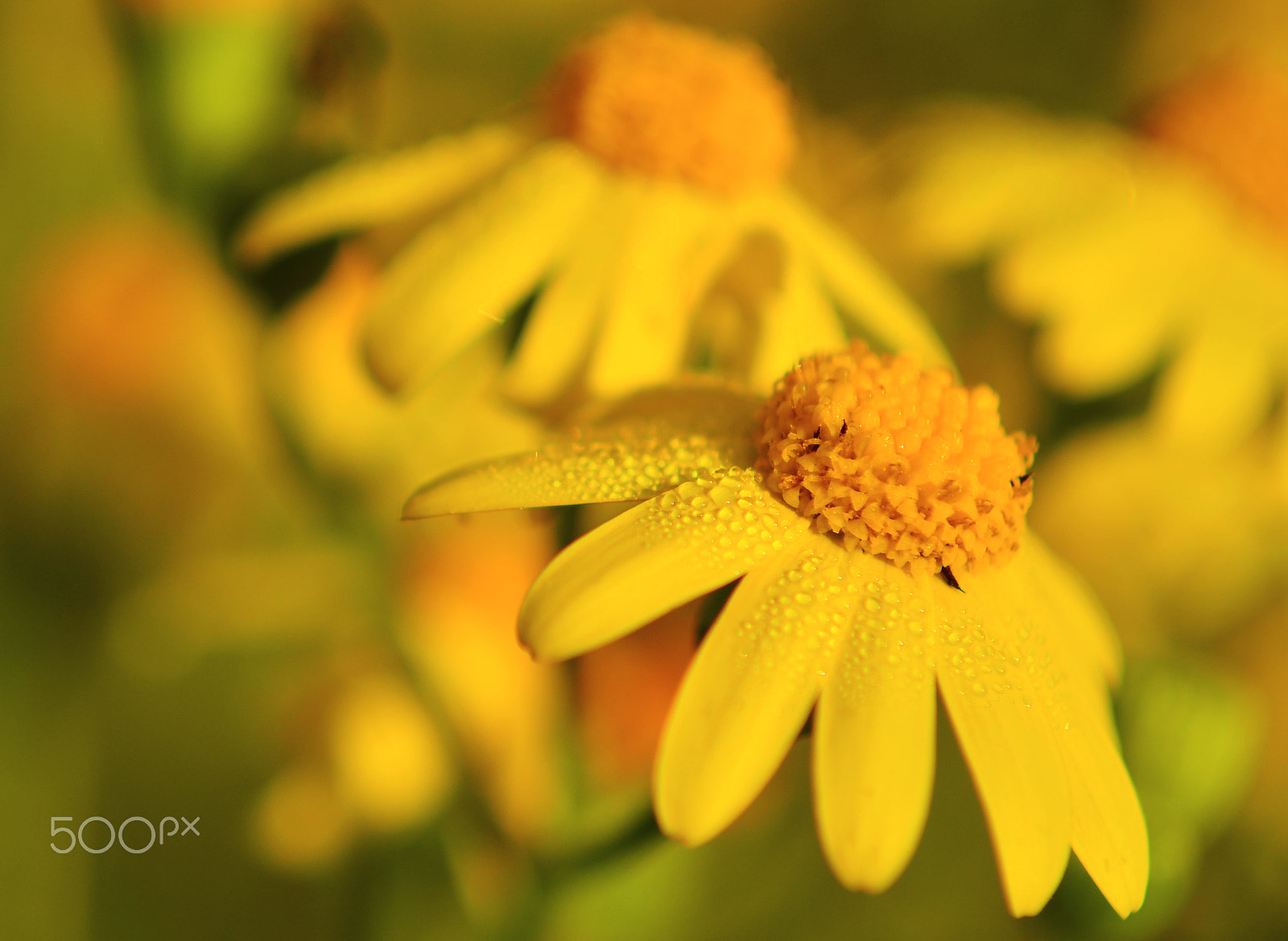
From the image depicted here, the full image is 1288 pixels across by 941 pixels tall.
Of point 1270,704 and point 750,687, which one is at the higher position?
point 750,687

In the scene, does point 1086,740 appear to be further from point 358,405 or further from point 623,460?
point 358,405

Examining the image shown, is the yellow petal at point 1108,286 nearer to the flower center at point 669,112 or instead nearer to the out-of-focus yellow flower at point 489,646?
the flower center at point 669,112

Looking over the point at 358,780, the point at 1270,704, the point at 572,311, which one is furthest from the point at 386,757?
the point at 1270,704

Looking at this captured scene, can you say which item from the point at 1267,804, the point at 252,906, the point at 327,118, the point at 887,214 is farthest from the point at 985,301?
the point at 252,906

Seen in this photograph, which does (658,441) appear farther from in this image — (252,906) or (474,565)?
(252,906)
